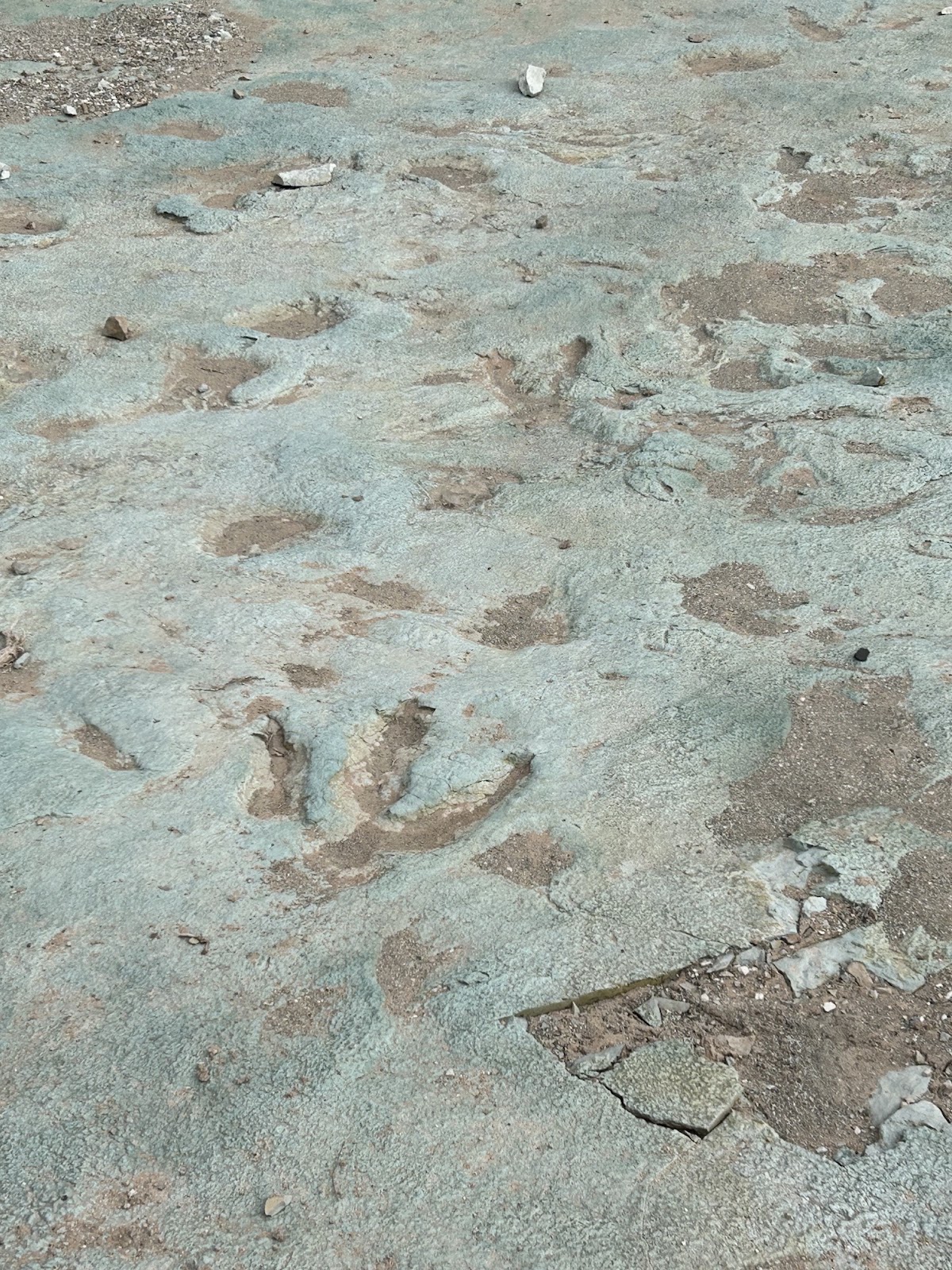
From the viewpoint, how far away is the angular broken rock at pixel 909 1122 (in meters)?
2.21

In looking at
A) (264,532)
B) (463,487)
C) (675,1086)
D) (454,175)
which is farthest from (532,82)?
(675,1086)

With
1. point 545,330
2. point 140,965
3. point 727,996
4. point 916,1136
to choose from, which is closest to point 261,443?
point 545,330

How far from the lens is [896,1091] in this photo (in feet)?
7.57

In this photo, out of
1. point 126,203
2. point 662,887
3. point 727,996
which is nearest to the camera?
point 727,996

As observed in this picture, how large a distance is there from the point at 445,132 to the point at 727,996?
6.15m

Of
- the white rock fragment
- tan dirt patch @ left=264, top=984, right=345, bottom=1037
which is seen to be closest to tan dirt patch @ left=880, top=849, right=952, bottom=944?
tan dirt patch @ left=264, top=984, right=345, bottom=1037

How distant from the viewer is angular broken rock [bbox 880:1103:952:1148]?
2215mm

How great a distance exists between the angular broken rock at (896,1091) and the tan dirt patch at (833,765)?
25.9 inches

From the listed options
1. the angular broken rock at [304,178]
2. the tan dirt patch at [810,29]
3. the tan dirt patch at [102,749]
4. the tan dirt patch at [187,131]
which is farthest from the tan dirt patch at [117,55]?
the tan dirt patch at [102,749]

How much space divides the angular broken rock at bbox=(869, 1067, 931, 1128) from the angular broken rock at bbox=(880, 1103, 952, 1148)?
1 centimetres

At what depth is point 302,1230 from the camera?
2.07m

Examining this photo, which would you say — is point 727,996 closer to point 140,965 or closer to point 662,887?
point 662,887

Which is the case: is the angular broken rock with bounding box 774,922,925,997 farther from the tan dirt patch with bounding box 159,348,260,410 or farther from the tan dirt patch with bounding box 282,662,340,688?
the tan dirt patch with bounding box 159,348,260,410

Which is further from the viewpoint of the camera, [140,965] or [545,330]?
[545,330]
